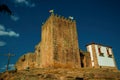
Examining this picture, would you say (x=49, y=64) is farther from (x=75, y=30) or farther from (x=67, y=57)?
(x=75, y=30)

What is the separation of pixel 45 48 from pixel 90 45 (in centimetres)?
1249

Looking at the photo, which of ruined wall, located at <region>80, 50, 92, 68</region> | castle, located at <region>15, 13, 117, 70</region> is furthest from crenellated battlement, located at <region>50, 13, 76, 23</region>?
ruined wall, located at <region>80, 50, 92, 68</region>

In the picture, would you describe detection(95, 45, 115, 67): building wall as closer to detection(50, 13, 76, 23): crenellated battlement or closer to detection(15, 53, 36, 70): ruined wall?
detection(50, 13, 76, 23): crenellated battlement

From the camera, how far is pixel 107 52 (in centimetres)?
3703

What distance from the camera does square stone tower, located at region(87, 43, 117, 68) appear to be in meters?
33.8

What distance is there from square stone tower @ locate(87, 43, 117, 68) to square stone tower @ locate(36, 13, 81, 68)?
284 inches

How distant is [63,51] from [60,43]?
1.64m

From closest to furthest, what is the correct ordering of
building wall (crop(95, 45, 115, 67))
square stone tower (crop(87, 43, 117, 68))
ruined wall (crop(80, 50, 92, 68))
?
ruined wall (crop(80, 50, 92, 68))
square stone tower (crop(87, 43, 117, 68))
building wall (crop(95, 45, 115, 67))

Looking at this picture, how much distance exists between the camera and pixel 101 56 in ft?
115

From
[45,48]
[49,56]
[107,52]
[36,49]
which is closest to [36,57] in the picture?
[36,49]

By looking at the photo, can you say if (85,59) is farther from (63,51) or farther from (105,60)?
(63,51)

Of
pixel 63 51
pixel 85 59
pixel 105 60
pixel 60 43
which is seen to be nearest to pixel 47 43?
pixel 60 43

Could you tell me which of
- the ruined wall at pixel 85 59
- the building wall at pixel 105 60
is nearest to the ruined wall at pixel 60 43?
the ruined wall at pixel 85 59

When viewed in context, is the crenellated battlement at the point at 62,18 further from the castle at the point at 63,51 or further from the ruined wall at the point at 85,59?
the ruined wall at the point at 85,59
